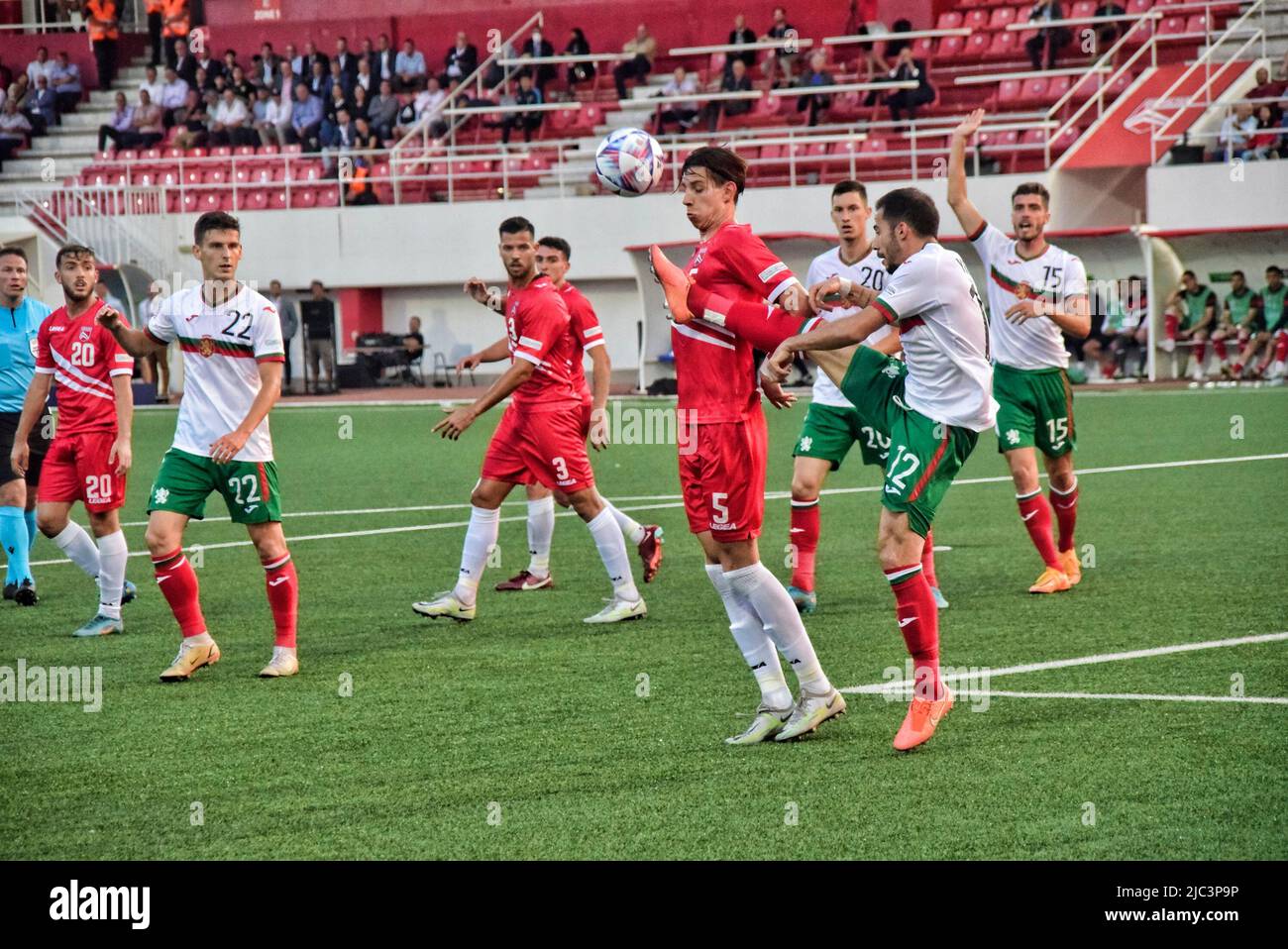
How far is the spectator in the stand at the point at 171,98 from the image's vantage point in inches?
1474

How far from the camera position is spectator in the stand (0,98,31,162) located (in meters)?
37.5

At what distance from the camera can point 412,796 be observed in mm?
5746

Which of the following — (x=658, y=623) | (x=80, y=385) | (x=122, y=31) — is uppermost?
(x=122, y=31)

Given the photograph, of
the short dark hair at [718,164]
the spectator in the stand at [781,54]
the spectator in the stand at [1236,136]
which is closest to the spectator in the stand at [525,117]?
the spectator in the stand at [781,54]

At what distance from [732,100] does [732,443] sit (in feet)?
90.8

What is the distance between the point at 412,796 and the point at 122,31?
39347mm

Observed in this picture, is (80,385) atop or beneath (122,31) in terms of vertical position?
beneath

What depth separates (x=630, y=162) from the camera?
24.7 feet

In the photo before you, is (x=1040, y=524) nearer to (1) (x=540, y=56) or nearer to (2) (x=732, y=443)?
(2) (x=732, y=443)

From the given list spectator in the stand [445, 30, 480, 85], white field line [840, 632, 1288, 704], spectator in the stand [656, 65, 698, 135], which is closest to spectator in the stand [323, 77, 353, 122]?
spectator in the stand [445, 30, 480, 85]

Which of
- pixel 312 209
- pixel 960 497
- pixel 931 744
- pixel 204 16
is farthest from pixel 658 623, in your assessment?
pixel 204 16

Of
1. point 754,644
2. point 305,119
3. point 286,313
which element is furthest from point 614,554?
point 305,119

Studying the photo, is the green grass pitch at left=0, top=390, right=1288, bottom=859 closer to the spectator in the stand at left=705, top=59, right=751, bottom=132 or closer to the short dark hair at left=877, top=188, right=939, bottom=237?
the short dark hair at left=877, top=188, right=939, bottom=237

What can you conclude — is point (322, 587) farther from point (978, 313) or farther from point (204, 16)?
point (204, 16)
